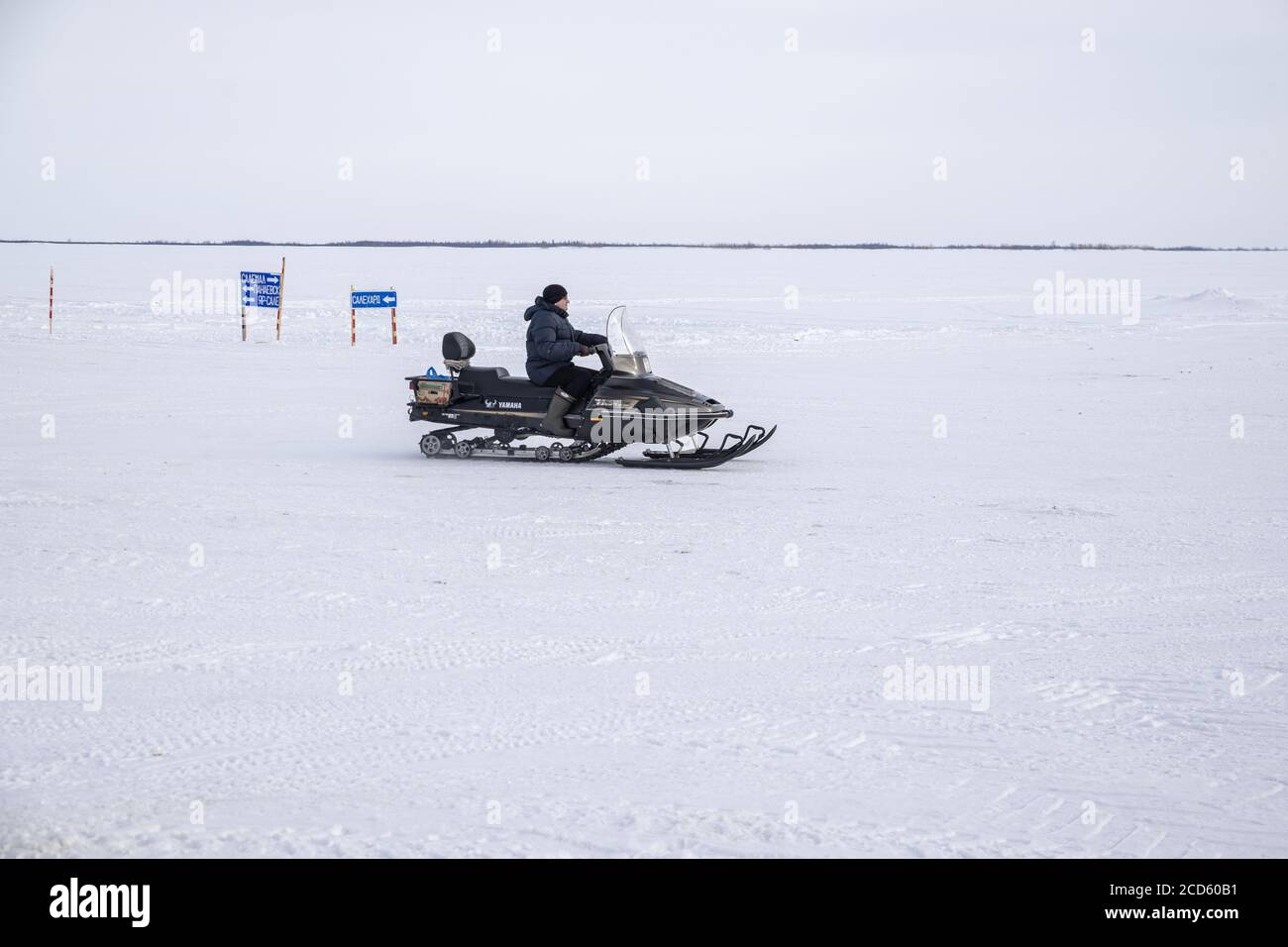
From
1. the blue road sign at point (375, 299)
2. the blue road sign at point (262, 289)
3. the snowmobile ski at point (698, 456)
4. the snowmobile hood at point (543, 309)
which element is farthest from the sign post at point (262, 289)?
the snowmobile ski at point (698, 456)

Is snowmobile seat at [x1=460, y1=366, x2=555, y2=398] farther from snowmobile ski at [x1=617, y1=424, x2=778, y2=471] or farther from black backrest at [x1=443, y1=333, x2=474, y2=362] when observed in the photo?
snowmobile ski at [x1=617, y1=424, x2=778, y2=471]

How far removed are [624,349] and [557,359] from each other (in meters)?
0.57

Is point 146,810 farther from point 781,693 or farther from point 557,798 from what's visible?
point 781,693

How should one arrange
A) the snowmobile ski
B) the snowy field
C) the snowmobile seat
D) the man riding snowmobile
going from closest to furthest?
1. the snowy field
2. the snowmobile ski
3. the man riding snowmobile
4. the snowmobile seat

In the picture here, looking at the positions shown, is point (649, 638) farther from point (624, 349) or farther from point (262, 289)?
point (262, 289)

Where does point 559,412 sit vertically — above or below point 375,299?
below

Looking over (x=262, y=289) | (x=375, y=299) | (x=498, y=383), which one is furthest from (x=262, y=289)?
(x=498, y=383)

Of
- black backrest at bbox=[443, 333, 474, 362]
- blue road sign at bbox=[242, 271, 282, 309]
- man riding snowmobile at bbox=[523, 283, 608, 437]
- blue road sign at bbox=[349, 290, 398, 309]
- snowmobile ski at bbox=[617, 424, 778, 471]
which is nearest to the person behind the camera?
snowmobile ski at bbox=[617, 424, 778, 471]

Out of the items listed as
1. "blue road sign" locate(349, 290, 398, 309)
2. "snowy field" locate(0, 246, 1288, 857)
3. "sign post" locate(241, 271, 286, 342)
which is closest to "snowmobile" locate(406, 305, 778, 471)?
"snowy field" locate(0, 246, 1288, 857)

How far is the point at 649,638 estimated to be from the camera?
20.3 ft

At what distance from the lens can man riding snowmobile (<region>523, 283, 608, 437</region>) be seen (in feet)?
38.1

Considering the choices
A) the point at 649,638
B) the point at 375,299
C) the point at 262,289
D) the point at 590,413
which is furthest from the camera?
the point at 262,289

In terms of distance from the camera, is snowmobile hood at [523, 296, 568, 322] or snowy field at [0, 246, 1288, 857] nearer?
snowy field at [0, 246, 1288, 857]
